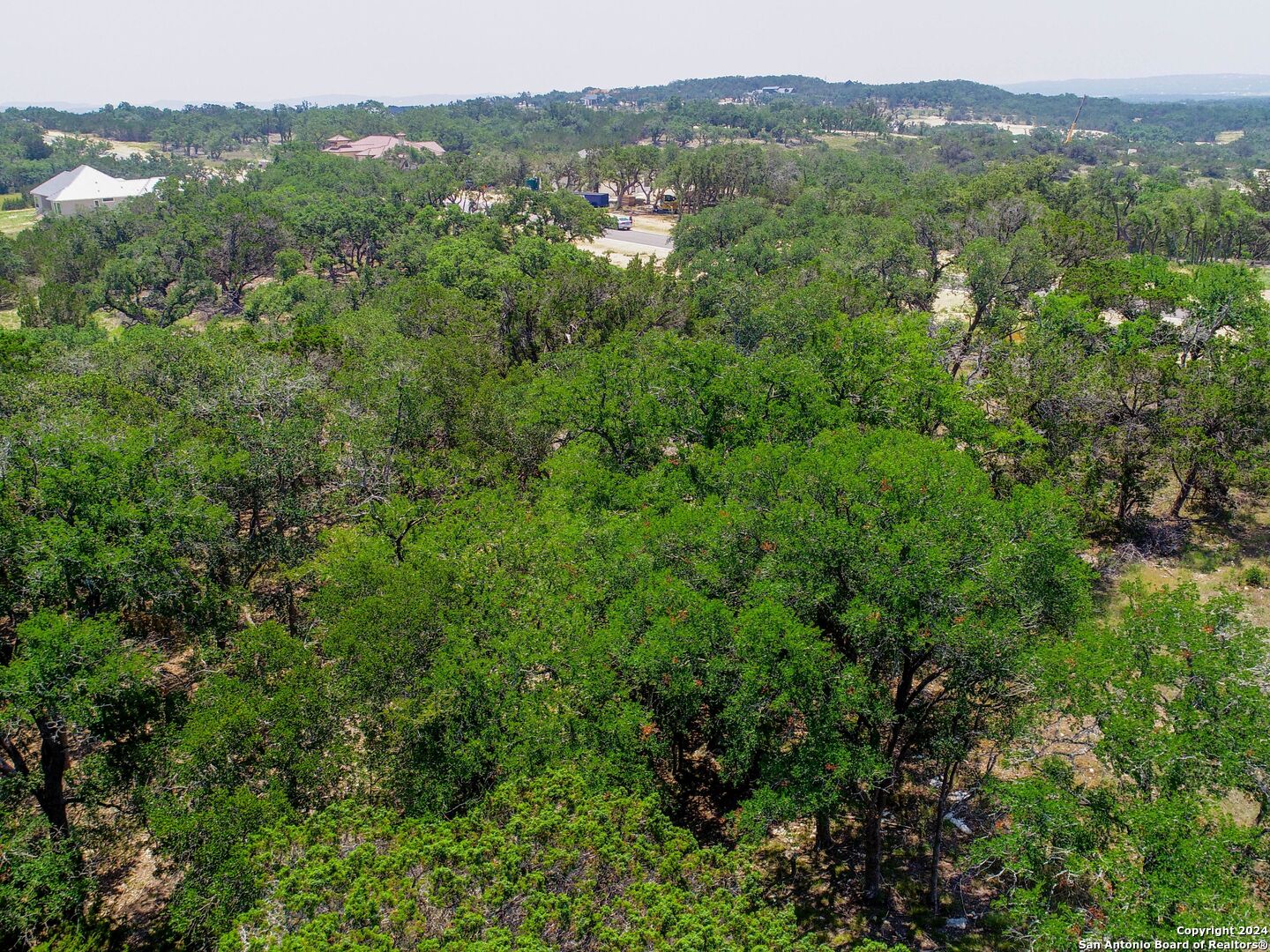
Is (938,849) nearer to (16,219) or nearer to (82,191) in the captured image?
(82,191)

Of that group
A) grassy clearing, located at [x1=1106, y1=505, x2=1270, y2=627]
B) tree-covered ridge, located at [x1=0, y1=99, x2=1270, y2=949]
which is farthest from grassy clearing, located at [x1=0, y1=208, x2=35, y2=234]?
grassy clearing, located at [x1=1106, y1=505, x2=1270, y2=627]

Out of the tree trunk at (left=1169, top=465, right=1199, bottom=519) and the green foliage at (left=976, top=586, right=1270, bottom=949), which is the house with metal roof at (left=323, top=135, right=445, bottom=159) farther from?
the green foliage at (left=976, top=586, right=1270, bottom=949)

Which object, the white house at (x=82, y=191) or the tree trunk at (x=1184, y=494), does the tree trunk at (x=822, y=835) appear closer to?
the tree trunk at (x=1184, y=494)

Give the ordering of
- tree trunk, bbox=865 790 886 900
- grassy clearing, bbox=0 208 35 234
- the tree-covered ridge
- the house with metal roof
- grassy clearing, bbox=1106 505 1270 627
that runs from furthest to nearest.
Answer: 1. the house with metal roof
2. grassy clearing, bbox=0 208 35 234
3. grassy clearing, bbox=1106 505 1270 627
4. tree trunk, bbox=865 790 886 900
5. the tree-covered ridge

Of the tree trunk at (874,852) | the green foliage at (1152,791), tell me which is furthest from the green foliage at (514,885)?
the green foliage at (1152,791)

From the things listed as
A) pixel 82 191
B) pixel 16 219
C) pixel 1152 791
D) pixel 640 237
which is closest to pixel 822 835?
pixel 1152 791
